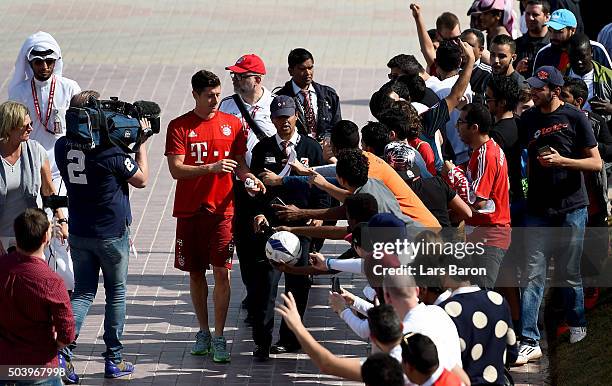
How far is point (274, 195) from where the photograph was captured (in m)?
9.04

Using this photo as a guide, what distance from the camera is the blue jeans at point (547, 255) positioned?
352 inches

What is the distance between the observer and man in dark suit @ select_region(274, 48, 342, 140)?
34.3 feet

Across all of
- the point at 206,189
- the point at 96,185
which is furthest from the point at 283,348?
the point at 96,185

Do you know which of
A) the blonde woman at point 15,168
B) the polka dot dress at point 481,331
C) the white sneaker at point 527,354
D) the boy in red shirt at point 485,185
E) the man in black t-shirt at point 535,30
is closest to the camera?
the polka dot dress at point 481,331

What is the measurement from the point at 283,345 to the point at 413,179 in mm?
1700

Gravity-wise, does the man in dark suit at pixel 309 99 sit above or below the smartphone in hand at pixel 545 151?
below

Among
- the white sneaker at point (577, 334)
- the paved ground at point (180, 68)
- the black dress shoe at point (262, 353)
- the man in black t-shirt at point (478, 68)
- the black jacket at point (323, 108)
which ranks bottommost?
the paved ground at point (180, 68)

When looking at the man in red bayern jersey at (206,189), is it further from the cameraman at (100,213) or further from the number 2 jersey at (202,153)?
the cameraman at (100,213)

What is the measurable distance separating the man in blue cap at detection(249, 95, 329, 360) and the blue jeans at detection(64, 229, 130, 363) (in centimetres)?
100

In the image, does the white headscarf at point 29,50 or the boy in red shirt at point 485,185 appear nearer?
the boy in red shirt at point 485,185

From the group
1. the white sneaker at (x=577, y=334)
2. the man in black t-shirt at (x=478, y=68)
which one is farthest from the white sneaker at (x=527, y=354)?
the man in black t-shirt at (x=478, y=68)

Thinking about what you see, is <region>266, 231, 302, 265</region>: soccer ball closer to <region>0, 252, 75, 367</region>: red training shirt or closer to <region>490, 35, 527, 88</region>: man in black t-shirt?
<region>0, 252, 75, 367</region>: red training shirt

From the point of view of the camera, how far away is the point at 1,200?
326 inches

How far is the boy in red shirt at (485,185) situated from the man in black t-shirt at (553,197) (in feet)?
1.31
